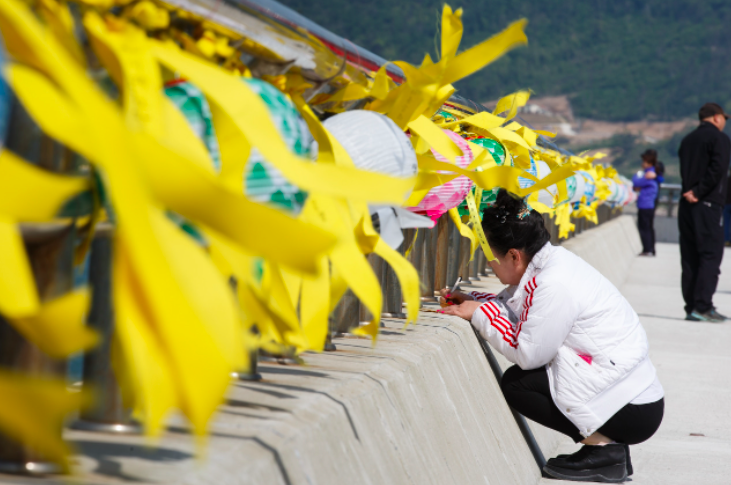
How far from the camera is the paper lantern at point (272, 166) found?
1.30 m

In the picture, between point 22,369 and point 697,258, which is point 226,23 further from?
point 697,258

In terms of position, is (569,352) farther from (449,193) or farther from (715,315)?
(715,315)

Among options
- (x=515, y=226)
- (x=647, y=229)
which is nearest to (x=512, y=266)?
(x=515, y=226)

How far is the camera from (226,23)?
1.36 meters

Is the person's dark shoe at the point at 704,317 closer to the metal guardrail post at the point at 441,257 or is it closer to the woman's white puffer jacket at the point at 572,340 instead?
the metal guardrail post at the point at 441,257

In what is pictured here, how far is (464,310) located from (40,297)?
7.40 feet

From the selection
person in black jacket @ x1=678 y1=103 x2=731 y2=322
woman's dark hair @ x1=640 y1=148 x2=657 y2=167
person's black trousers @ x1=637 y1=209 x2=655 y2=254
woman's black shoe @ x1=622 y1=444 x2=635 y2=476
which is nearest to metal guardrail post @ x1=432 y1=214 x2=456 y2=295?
woman's black shoe @ x1=622 y1=444 x2=635 y2=476

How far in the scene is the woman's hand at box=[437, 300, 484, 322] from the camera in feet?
11.0

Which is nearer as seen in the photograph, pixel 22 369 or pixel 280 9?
pixel 22 369

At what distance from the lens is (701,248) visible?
805 centimetres

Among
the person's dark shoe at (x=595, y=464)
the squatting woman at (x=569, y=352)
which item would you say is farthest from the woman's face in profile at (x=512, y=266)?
the person's dark shoe at (x=595, y=464)

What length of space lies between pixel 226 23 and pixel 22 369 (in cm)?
58

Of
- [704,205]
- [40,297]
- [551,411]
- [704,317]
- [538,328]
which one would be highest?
[40,297]

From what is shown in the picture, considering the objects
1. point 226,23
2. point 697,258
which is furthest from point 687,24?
point 226,23
